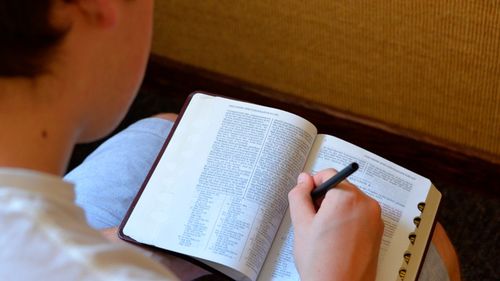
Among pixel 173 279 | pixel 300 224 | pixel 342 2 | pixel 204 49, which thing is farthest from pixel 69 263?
pixel 204 49

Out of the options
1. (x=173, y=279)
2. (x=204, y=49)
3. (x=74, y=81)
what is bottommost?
(x=204, y=49)

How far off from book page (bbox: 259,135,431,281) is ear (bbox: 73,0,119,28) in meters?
0.37

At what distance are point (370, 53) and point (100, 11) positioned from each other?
753mm

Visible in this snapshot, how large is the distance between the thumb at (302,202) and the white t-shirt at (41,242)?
0.31 metres

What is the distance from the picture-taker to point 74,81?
536 millimetres

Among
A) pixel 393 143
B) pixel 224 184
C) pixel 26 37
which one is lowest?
pixel 393 143

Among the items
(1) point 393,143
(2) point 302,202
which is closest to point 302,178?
(2) point 302,202

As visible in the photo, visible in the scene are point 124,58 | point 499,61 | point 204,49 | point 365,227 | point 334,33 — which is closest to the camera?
point 124,58

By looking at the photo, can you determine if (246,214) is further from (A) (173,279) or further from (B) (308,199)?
(A) (173,279)

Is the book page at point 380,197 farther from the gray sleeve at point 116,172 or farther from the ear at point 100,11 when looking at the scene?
the ear at point 100,11

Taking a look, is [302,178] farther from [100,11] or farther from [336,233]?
[100,11]

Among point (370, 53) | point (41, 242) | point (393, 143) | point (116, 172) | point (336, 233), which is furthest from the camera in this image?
point (393, 143)

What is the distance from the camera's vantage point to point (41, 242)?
466 millimetres

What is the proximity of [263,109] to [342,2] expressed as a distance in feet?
1.21
